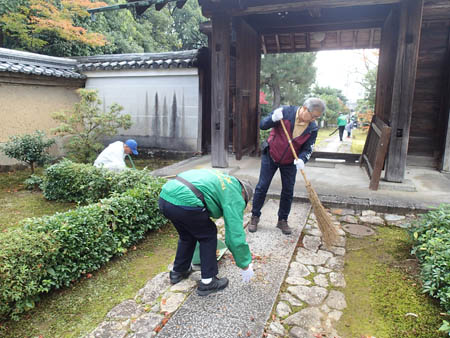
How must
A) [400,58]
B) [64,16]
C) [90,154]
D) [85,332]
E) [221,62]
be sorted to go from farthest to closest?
[64,16]
[90,154]
[221,62]
[400,58]
[85,332]

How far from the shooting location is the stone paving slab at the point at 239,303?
8.80 ft

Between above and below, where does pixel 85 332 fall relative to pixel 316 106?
below

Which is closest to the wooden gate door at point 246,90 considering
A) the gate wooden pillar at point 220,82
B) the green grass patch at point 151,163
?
the gate wooden pillar at point 220,82

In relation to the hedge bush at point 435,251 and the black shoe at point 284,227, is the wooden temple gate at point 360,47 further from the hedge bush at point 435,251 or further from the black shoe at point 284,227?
the black shoe at point 284,227

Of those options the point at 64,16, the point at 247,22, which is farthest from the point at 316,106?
the point at 64,16

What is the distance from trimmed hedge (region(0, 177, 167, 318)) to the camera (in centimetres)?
282

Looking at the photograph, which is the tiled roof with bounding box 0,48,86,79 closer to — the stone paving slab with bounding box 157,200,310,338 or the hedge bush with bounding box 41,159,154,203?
the hedge bush with bounding box 41,159,154,203

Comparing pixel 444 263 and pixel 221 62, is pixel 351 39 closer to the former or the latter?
pixel 221 62

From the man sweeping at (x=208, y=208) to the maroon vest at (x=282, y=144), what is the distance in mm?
1370

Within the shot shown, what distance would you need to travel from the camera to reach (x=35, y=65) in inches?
373

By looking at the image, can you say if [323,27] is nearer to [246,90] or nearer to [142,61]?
[246,90]

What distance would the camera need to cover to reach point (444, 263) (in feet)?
10.1

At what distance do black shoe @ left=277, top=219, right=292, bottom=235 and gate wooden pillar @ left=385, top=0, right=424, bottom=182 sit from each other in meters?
3.07

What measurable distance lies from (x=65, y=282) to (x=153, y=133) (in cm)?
767
